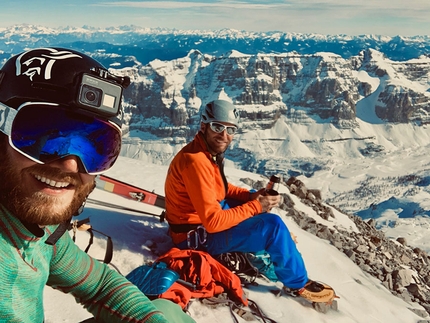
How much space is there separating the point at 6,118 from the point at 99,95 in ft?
1.57

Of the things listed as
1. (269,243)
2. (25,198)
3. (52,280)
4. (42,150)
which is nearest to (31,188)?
(25,198)

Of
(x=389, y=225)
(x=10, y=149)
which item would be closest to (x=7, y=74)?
(x=10, y=149)

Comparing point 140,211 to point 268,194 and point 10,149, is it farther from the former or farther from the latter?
point 10,149

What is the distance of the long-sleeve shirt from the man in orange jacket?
88.4 inches

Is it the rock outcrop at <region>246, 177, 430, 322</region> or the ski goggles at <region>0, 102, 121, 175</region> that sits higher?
the ski goggles at <region>0, 102, 121, 175</region>

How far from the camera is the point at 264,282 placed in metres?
5.59

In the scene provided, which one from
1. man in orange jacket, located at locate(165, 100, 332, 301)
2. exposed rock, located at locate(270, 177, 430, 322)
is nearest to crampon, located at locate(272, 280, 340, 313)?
man in orange jacket, located at locate(165, 100, 332, 301)

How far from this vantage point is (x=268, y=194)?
5441 millimetres

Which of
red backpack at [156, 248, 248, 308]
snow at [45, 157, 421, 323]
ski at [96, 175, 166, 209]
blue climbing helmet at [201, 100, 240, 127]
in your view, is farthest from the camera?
ski at [96, 175, 166, 209]

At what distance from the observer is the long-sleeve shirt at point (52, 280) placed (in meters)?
2.00

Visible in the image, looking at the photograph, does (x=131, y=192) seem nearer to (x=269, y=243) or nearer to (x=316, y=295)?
(x=269, y=243)

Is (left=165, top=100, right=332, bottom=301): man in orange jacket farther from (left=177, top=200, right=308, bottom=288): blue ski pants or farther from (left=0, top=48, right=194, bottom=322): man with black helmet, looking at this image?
(left=0, top=48, right=194, bottom=322): man with black helmet

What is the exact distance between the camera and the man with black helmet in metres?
1.92

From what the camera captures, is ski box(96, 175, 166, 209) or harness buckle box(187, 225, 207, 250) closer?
harness buckle box(187, 225, 207, 250)
